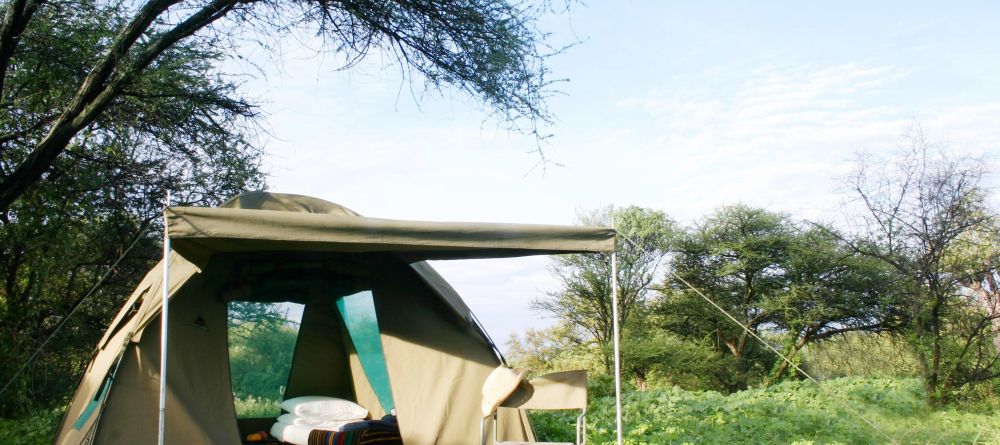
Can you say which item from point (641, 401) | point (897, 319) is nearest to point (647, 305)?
point (897, 319)

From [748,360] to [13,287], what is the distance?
43.0 feet

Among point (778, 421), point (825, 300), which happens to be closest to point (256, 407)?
point (778, 421)

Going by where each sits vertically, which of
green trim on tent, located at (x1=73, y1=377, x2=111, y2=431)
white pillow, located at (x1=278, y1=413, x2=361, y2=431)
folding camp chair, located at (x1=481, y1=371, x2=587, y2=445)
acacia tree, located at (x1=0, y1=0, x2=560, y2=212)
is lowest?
white pillow, located at (x1=278, y1=413, x2=361, y2=431)

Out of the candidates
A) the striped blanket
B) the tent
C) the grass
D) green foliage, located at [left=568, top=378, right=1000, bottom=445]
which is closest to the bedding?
the striped blanket

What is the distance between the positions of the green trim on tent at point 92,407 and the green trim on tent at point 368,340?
5.30 ft

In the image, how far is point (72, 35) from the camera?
6996 millimetres

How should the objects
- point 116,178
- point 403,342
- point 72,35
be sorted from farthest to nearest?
point 116,178
point 72,35
point 403,342

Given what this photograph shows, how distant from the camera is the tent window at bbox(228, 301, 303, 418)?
548 centimetres

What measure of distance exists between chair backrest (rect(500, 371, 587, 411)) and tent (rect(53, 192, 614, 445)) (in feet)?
2.23

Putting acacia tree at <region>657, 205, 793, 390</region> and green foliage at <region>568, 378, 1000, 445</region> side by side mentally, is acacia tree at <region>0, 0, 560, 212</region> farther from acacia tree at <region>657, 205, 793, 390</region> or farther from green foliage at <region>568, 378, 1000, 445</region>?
acacia tree at <region>657, 205, 793, 390</region>

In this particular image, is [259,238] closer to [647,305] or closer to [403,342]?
[403,342]

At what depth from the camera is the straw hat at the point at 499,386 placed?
13.5ft

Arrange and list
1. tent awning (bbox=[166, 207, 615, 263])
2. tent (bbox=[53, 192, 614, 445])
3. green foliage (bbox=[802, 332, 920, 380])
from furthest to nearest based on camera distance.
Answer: green foliage (bbox=[802, 332, 920, 380]) → tent (bbox=[53, 192, 614, 445]) → tent awning (bbox=[166, 207, 615, 263])

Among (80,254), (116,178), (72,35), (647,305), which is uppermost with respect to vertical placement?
(72,35)
